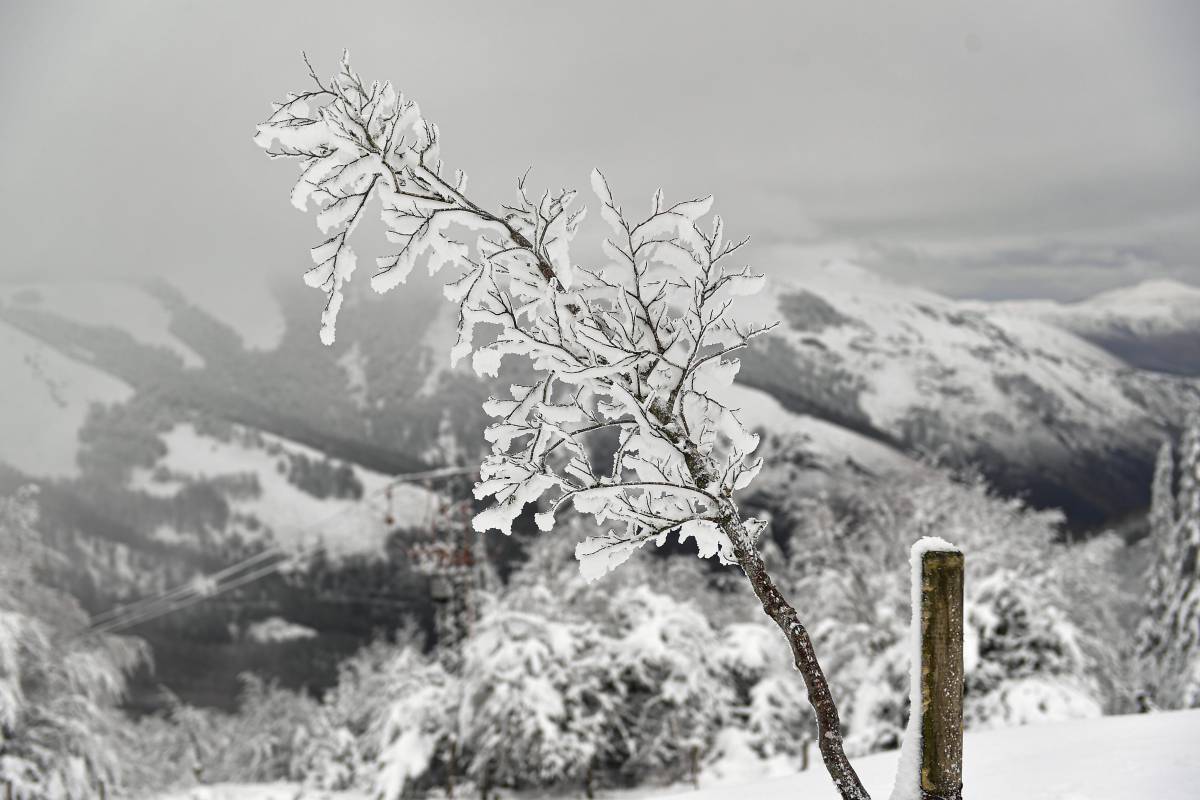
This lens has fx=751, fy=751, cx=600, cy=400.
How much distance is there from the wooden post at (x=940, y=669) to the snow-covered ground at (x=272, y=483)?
127957mm

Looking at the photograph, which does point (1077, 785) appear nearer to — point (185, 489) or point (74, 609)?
point (74, 609)

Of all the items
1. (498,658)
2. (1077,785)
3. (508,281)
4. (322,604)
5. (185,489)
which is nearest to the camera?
(508,281)

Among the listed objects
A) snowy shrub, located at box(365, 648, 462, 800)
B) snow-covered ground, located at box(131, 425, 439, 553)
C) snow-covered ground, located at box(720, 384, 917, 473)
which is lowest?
snowy shrub, located at box(365, 648, 462, 800)

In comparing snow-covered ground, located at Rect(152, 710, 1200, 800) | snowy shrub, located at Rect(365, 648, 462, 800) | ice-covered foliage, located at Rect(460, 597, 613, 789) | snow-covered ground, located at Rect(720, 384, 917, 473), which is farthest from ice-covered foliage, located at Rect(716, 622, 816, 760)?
snow-covered ground, located at Rect(720, 384, 917, 473)

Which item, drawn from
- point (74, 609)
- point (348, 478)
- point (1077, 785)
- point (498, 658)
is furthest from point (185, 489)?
Answer: point (1077, 785)

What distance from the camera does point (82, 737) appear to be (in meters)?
12.1

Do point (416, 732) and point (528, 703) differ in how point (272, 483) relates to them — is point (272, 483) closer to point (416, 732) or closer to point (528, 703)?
point (416, 732)

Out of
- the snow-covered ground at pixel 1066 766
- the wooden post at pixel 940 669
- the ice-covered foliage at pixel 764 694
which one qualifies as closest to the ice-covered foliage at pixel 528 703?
the ice-covered foliage at pixel 764 694

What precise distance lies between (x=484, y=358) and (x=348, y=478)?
178 meters

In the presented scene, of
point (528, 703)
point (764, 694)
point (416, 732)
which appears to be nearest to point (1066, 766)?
point (528, 703)

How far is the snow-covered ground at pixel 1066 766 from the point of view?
2527 mm

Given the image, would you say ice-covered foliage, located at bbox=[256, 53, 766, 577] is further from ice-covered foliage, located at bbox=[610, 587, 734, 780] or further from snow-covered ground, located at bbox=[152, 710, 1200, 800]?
ice-covered foliage, located at bbox=[610, 587, 734, 780]

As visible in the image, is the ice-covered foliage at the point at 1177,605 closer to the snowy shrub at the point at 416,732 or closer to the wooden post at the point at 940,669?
the snowy shrub at the point at 416,732

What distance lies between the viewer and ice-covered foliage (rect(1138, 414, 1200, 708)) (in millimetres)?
17688
